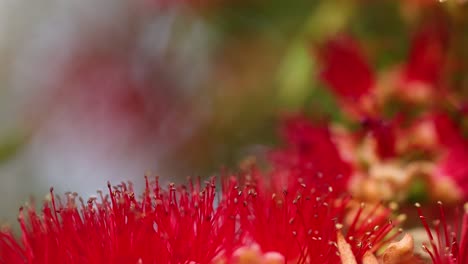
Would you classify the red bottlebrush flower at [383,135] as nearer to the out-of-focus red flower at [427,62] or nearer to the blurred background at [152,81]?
the out-of-focus red flower at [427,62]

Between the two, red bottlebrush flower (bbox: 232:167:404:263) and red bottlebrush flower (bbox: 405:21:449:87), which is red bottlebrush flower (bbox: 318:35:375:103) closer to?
red bottlebrush flower (bbox: 405:21:449:87)

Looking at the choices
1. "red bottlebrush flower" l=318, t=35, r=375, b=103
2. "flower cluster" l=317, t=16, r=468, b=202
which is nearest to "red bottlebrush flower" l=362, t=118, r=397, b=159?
"flower cluster" l=317, t=16, r=468, b=202

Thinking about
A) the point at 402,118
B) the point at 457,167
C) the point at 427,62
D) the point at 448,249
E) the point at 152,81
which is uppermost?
the point at 152,81

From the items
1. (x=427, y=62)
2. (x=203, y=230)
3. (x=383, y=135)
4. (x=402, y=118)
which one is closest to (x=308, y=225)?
(x=203, y=230)

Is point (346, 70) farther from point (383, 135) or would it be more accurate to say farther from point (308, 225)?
point (308, 225)

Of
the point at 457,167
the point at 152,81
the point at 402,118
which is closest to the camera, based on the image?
the point at 457,167

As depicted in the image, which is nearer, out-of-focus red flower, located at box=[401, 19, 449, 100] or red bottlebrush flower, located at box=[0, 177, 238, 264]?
red bottlebrush flower, located at box=[0, 177, 238, 264]

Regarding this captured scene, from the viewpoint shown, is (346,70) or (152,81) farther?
(152,81)

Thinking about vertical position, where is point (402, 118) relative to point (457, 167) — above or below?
above
